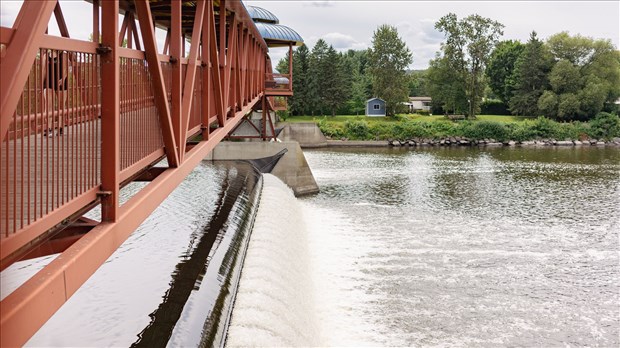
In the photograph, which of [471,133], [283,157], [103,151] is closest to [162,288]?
[103,151]

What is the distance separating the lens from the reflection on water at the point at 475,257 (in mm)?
12281

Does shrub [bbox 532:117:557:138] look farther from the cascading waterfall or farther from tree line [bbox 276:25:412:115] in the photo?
the cascading waterfall

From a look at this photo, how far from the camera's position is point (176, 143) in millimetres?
8703

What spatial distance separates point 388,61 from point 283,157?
5491cm

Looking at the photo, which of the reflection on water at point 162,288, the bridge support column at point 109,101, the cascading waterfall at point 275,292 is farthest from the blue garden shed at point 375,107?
the bridge support column at point 109,101

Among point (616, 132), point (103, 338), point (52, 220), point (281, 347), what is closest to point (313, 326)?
point (281, 347)

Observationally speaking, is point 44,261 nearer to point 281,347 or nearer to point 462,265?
point 281,347

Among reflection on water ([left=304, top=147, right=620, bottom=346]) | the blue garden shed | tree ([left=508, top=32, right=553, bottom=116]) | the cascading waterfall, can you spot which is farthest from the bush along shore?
the cascading waterfall

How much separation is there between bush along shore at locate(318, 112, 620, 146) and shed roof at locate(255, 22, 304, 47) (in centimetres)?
2716

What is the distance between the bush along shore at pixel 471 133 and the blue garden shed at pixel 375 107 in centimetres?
1850

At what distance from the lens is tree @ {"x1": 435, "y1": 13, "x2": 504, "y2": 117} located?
78.8 m

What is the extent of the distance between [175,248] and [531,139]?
58.2m

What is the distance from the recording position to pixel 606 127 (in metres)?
68.5

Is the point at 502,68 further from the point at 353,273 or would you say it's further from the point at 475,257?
the point at 353,273
